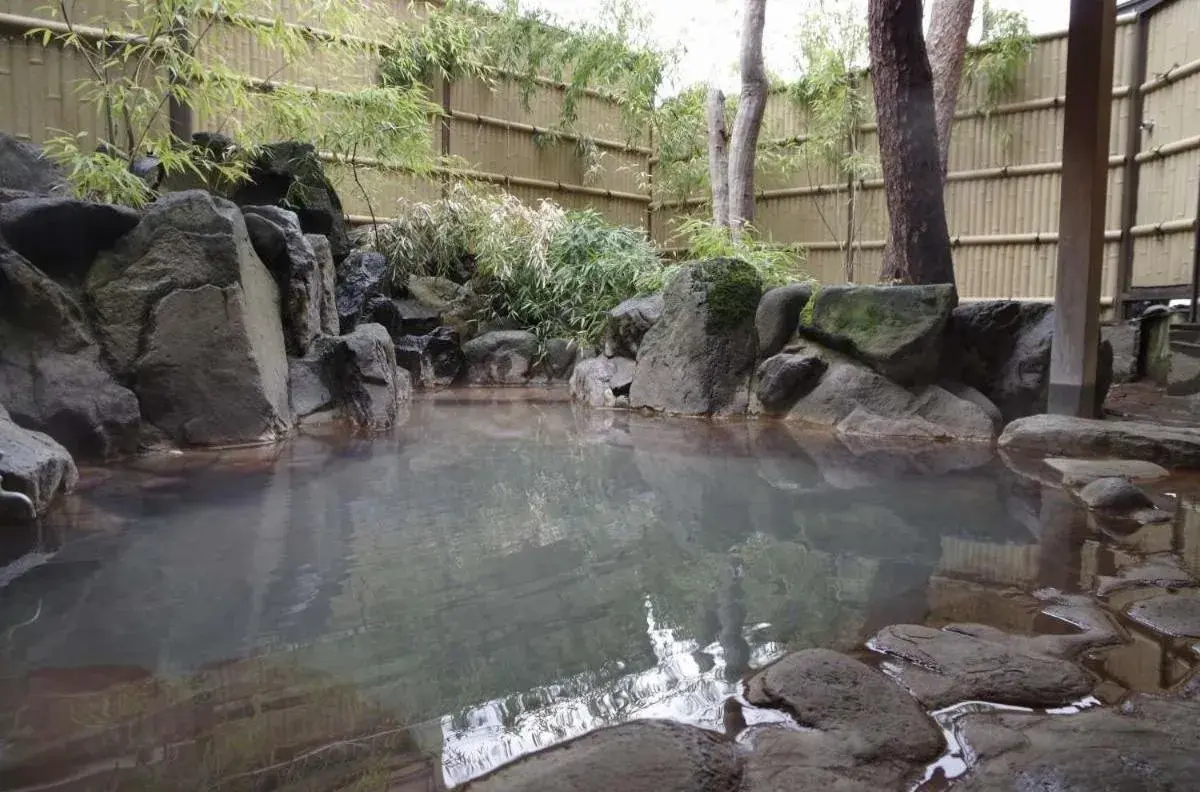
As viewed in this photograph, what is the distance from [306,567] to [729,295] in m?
3.98

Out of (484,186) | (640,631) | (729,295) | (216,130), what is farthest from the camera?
(484,186)

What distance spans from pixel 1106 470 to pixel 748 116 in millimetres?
5853

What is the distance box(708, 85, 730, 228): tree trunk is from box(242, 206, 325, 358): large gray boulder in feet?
→ 16.5

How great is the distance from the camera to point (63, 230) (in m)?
3.82

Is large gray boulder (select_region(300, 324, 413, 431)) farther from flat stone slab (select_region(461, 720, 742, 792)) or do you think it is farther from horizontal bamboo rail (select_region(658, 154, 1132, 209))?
horizontal bamboo rail (select_region(658, 154, 1132, 209))

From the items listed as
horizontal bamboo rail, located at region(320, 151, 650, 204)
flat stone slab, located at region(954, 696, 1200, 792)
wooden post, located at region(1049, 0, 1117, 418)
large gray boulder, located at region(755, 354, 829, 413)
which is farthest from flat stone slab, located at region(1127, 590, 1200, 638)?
horizontal bamboo rail, located at region(320, 151, 650, 204)

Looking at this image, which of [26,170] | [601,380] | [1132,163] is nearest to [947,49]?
[1132,163]

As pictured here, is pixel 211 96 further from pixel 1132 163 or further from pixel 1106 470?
pixel 1132 163

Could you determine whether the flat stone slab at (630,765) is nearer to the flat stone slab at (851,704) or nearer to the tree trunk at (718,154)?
the flat stone slab at (851,704)

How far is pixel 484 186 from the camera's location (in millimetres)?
8914

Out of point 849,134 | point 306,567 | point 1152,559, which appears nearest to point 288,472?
point 306,567

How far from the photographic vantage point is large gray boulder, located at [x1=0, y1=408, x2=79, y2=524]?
2514mm

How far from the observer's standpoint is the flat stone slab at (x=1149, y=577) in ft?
6.30

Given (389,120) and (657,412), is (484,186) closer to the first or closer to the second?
(389,120)
